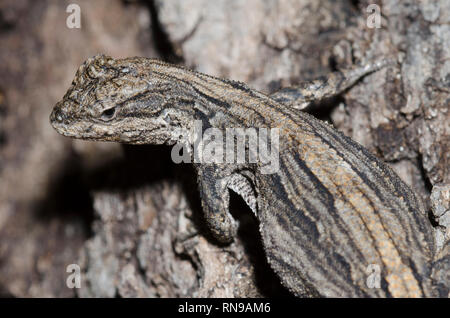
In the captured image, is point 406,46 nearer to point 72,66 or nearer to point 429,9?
point 429,9

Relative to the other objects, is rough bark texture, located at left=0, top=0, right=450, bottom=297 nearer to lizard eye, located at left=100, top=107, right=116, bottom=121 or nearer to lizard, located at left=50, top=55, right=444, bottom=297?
lizard, located at left=50, top=55, right=444, bottom=297

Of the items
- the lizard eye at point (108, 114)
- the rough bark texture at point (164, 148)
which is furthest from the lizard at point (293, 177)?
the rough bark texture at point (164, 148)

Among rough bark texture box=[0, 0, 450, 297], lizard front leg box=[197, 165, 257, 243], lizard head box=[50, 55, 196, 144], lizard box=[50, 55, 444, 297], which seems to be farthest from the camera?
rough bark texture box=[0, 0, 450, 297]

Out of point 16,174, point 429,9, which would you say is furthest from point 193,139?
point 16,174

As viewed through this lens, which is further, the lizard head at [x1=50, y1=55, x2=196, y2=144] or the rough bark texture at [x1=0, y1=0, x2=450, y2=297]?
the rough bark texture at [x1=0, y1=0, x2=450, y2=297]

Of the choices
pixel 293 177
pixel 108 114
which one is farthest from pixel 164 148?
pixel 293 177

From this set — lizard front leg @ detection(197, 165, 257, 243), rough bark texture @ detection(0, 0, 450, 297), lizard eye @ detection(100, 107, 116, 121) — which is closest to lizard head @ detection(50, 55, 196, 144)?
lizard eye @ detection(100, 107, 116, 121)

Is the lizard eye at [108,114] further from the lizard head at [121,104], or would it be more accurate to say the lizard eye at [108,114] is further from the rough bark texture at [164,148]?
the rough bark texture at [164,148]
